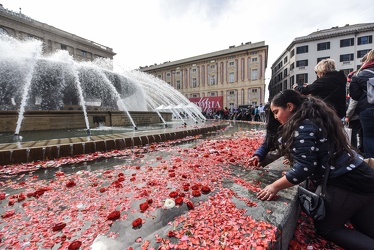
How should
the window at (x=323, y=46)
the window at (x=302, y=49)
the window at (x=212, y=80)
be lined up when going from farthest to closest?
the window at (x=212, y=80)
the window at (x=302, y=49)
the window at (x=323, y=46)

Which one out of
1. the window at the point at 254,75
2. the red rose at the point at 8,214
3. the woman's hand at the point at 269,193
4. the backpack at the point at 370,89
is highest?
the window at the point at 254,75

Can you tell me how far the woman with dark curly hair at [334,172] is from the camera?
4.63 feet

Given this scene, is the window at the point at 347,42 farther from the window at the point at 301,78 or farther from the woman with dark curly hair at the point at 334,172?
the woman with dark curly hair at the point at 334,172

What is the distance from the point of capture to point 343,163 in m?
1.46

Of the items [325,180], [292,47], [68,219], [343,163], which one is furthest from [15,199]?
[292,47]

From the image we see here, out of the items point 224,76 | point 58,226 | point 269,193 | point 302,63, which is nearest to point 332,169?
point 269,193

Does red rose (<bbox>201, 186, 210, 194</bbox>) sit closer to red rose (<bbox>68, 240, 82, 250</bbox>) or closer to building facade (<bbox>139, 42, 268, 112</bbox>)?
red rose (<bbox>68, 240, 82, 250</bbox>)

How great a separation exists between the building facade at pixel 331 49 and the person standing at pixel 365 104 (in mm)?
42621

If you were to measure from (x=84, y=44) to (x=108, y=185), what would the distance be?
4311cm

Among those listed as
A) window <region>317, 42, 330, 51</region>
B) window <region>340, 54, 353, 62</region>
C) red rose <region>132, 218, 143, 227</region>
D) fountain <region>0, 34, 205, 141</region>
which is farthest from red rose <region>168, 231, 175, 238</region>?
window <region>340, 54, 353, 62</region>

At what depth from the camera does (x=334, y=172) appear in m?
1.46

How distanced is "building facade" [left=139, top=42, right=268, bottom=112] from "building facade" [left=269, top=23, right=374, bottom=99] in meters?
6.83

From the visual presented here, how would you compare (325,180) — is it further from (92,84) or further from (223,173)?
(92,84)

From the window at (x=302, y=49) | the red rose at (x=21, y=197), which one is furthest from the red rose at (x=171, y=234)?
the window at (x=302, y=49)
